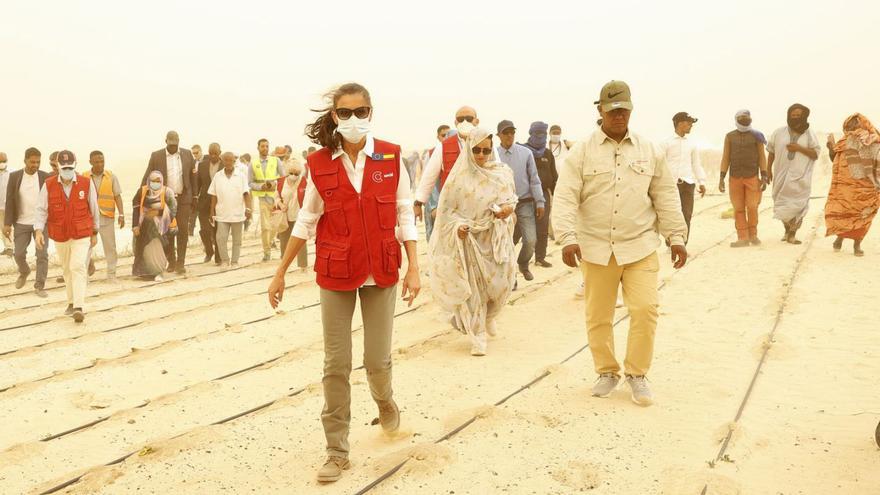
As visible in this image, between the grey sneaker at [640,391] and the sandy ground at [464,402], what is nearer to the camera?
the sandy ground at [464,402]

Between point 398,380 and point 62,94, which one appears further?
point 62,94

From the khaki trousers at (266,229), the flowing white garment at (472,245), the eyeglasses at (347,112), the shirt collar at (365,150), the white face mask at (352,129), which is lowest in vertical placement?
the khaki trousers at (266,229)

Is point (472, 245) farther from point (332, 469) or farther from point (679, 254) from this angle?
point (332, 469)

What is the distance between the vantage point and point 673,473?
4.15 m

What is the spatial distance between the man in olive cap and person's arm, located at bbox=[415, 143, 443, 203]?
230 centimetres

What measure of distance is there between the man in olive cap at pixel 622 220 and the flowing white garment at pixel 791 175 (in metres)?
7.43

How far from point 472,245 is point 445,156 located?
3.67ft

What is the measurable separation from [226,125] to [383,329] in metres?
91.0

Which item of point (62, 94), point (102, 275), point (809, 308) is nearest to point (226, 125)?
point (62, 94)

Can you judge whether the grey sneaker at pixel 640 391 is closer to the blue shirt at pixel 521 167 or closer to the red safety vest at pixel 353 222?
the red safety vest at pixel 353 222

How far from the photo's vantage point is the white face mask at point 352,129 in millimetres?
4082

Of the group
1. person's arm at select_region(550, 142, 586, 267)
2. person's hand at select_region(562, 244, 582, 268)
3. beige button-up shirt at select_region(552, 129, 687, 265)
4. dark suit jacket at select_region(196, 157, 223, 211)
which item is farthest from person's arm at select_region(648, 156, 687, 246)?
dark suit jacket at select_region(196, 157, 223, 211)

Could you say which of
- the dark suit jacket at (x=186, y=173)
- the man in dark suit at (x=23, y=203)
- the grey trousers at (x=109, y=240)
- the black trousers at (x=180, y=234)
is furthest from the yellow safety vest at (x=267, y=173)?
the man in dark suit at (x=23, y=203)

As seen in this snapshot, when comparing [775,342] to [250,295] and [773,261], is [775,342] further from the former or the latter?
[250,295]
